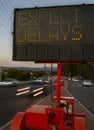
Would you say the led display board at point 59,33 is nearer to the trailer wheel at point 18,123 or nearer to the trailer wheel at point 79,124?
the trailer wheel at point 18,123

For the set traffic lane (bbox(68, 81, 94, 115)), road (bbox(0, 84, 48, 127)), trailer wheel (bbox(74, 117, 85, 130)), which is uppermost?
trailer wheel (bbox(74, 117, 85, 130))

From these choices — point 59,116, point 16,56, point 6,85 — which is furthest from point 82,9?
point 6,85

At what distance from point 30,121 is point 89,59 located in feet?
6.74

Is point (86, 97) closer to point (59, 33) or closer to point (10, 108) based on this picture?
point (10, 108)

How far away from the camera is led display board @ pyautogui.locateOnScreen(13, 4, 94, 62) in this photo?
8836 mm

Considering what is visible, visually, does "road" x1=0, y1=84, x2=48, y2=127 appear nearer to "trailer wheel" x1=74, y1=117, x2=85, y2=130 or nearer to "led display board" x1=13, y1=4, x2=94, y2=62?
"trailer wheel" x1=74, y1=117, x2=85, y2=130

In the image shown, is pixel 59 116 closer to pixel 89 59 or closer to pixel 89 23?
pixel 89 59

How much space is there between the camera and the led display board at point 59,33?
8836 millimetres

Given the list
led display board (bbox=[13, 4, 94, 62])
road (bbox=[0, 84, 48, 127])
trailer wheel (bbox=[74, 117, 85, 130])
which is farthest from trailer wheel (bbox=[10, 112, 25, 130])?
road (bbox=[0, 84, 48, 127])

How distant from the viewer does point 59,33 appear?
8852mm

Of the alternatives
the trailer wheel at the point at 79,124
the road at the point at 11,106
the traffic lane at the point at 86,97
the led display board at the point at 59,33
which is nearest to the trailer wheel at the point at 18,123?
the trailer wheel at the point at 79,124

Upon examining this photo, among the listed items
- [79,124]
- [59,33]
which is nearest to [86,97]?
[79,124]

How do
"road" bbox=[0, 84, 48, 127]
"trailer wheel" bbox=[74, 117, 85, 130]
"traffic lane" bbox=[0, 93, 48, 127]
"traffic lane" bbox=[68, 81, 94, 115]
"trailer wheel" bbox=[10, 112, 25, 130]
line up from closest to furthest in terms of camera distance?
"trailer wheel" bbox=[10, 112, 25, 130] → "trailer wheel" bbox=[74, 117, 85, 130] → "traffic lane" bbox=[0, 93, 48, 127] → "road" bbox=[0, 84, 48, 127] → "traffic lane" bbox=[68, 81, 94, 115]

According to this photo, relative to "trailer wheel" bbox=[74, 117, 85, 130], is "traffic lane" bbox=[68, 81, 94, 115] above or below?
below
